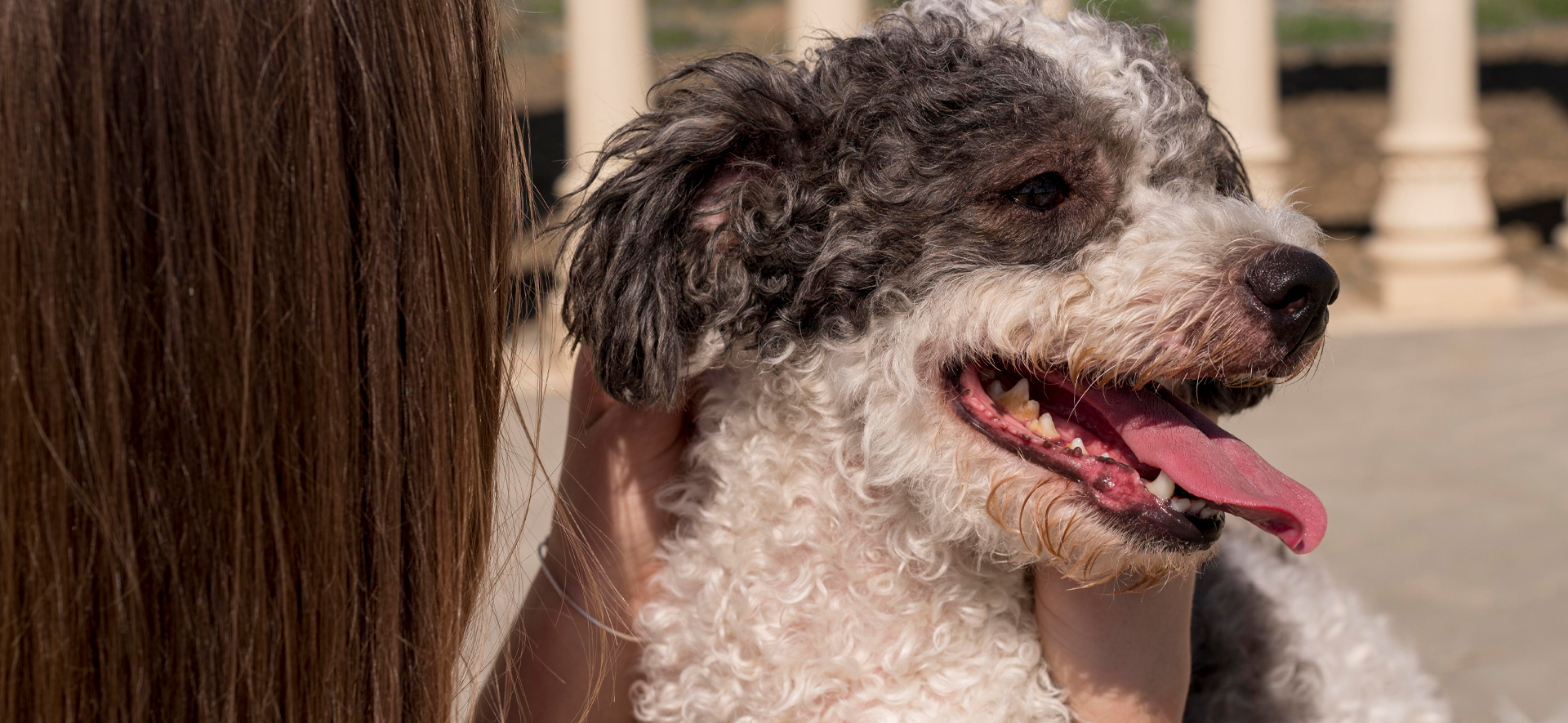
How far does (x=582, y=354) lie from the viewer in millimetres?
1901

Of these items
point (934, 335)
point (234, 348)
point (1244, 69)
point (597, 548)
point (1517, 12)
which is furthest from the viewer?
point (1517, 12)

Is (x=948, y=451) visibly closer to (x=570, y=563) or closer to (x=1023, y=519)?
(x=1023, y=519)

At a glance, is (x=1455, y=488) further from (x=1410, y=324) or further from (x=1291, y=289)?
(x=1291, y=289)

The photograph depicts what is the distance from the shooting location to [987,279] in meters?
1.67

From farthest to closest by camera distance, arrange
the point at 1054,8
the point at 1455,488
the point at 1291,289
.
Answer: the point at 1455,488, the point at 1054,8, the point at 1291,289

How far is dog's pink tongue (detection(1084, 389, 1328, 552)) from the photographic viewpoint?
5.20ft

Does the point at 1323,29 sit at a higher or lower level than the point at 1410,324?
higher

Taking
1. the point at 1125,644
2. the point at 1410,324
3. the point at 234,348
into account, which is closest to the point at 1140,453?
the point at 1125,644

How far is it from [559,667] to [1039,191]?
3.39 ft

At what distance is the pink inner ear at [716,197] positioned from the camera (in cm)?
176

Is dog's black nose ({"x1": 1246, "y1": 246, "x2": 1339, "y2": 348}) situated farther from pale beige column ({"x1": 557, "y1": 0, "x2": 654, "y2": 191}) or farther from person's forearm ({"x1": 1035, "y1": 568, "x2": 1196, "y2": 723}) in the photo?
pale beige column ({"x1": 557, "y1": 0, "x2": 654, "y2": 191})

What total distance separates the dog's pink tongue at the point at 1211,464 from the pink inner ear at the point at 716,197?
1.86ft

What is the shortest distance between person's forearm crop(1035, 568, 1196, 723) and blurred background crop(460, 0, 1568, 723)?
70 centimetres

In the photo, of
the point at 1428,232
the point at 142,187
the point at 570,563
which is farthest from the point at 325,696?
the point at 1428,232
